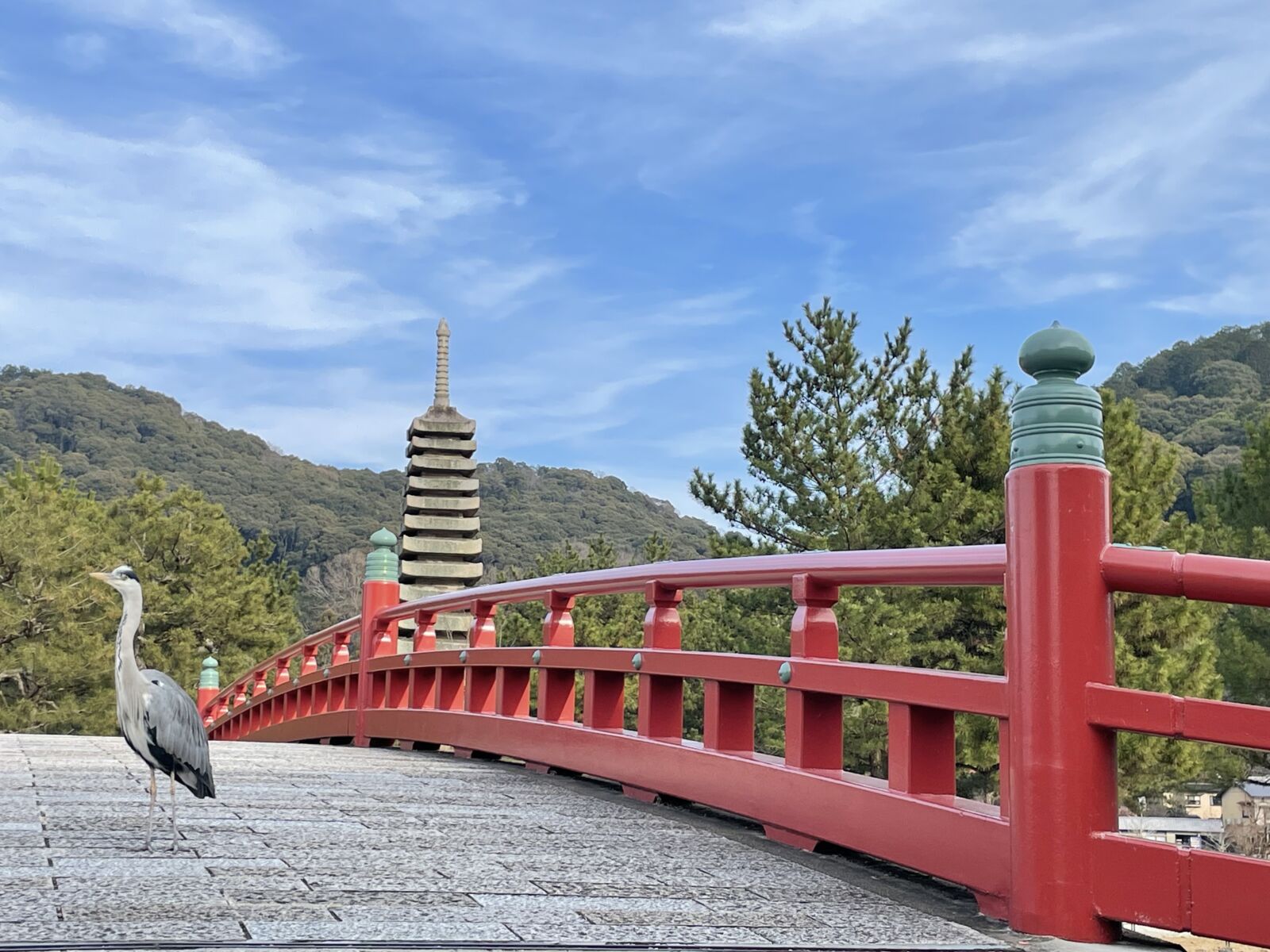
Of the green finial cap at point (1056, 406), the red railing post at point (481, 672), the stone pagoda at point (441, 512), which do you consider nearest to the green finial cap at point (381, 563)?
the red railing post at point (481, 672)

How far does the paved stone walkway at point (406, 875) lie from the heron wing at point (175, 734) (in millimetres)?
227

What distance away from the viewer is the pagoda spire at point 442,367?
1082 inches

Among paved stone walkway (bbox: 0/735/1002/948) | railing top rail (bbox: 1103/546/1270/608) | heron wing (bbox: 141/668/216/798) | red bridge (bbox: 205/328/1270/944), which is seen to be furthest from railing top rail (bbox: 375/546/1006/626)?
heron wing (bbox: 141/668/216/798)

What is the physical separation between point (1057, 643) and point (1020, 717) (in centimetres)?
22

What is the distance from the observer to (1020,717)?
345cm

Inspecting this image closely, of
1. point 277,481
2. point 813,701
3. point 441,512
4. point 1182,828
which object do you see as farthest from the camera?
point 277,481

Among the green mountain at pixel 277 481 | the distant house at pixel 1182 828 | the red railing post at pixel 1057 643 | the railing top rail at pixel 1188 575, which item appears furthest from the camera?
the green mountain at pixel 277 481

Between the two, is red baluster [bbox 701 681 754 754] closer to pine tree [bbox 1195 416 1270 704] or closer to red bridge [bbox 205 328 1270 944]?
red bridge [bbox 205 328 1270 944]

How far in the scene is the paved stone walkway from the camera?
10.0 ft

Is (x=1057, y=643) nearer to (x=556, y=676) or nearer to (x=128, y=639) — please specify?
(x=128, y=639)

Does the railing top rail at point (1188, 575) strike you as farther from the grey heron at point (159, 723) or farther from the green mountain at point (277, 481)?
the green mountain at point (277, 481)

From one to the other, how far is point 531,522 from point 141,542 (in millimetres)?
38281

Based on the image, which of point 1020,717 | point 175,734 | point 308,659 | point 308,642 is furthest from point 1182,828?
point 175,734

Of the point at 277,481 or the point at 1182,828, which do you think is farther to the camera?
the point at 277,481
